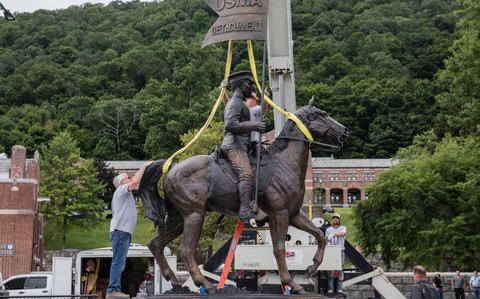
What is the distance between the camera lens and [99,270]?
2075 cm

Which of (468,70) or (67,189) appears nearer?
(468,70)

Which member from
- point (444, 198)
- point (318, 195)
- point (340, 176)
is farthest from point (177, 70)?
point (444, 198)

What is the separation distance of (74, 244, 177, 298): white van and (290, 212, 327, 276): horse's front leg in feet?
30.6

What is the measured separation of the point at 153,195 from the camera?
942 centimetres

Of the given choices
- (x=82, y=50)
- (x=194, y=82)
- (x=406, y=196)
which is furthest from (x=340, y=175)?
(x=82, y=50)

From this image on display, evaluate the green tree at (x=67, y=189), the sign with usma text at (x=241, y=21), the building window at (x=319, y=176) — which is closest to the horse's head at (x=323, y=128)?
the sign with usma text at (x=241, y=21)

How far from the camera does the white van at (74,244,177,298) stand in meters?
19.1

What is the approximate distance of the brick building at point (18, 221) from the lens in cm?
3597

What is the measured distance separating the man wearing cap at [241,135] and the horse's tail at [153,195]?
107cm

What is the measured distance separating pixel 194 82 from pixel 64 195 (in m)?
29.2

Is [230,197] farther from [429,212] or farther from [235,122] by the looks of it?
[429,212]

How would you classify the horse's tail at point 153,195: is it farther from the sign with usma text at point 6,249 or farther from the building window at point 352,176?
the building window at point 352,176

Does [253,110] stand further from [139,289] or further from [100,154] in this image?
[100,154]

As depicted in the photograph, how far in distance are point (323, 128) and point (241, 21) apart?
2.26m
